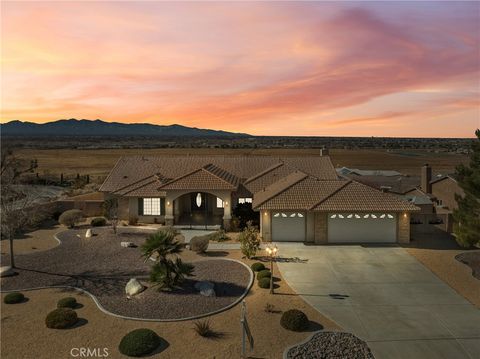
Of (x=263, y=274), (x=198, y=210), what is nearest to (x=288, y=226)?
(x=263, y=274)

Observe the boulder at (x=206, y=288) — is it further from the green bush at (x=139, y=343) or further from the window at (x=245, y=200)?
the window at (x=245, y=200)

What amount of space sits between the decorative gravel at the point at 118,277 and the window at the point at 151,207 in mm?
6267

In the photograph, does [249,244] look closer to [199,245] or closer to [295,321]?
[199,245]

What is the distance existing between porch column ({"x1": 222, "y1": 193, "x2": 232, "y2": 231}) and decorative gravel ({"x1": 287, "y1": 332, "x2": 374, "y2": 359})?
18543 millimetres

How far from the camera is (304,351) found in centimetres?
1478

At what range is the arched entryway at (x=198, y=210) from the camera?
35.9m

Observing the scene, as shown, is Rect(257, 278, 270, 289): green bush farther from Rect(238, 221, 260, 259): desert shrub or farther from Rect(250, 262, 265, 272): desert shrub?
Rect(238, 221, 260, 259): desert shrub

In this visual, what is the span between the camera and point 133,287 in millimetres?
20203

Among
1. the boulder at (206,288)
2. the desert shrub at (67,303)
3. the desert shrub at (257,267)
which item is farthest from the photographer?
the desert shrub at (257,267)

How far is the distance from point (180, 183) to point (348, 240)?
14603 mm

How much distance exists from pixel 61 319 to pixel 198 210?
899 inches
